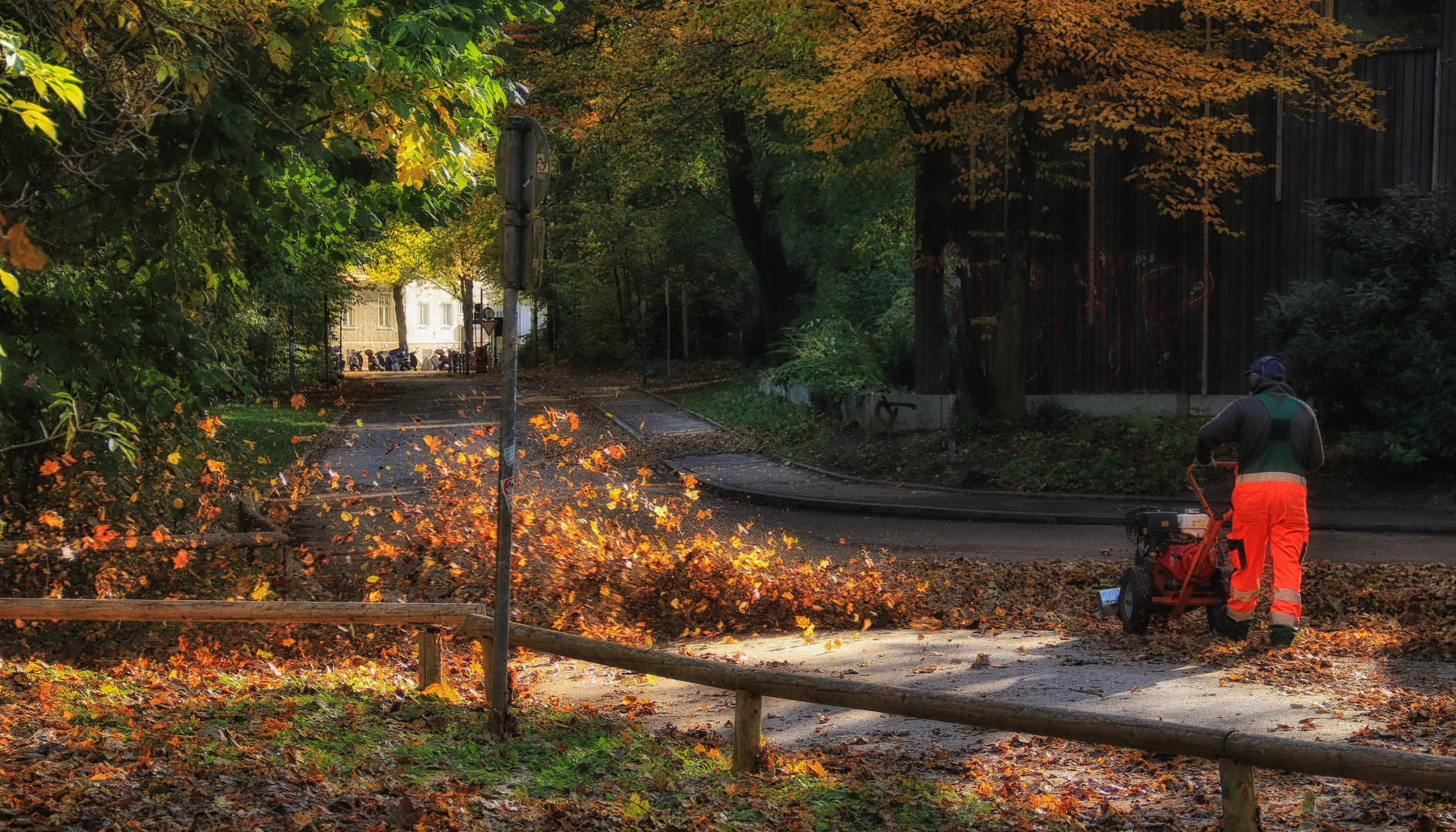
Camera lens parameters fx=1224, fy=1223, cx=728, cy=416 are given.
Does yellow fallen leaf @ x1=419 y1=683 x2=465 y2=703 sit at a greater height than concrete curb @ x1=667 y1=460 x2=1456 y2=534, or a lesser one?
greater

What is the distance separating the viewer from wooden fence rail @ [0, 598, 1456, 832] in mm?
4031

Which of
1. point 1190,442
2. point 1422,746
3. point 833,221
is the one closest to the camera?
point 1422,746

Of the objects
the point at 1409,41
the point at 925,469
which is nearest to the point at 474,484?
the point at 925,469

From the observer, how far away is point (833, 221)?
3112 centimetres

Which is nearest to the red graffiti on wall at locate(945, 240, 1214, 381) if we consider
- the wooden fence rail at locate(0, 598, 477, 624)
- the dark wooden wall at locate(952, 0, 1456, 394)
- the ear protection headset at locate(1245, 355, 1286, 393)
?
the dark wooden wall at locate(952, 0, 1456, 394)

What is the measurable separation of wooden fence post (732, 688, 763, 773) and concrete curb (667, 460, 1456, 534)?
844cm

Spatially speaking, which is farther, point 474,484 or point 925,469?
point 925,469

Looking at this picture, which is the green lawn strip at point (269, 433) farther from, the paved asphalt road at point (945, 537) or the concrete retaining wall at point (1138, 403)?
the concrete retaining wall at point (1138, 403)

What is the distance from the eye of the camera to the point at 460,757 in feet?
18.6

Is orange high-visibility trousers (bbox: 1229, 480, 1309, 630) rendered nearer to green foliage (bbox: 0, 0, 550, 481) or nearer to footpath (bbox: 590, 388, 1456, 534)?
green foliage (bbox: 0, 0, 550, 481)

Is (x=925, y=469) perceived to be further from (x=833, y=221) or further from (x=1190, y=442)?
(x=833, y=221)

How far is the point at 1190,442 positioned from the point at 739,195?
62.1 ft

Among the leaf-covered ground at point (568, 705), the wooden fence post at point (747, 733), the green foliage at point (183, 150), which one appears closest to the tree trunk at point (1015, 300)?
the leaf-covered ground at point (568, 705)

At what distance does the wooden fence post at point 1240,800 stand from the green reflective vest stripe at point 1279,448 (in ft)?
13.3
